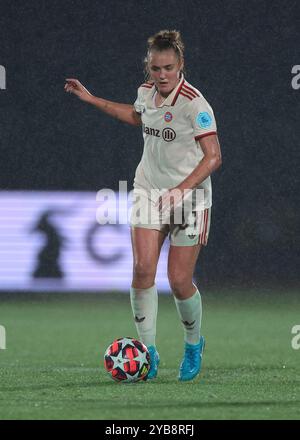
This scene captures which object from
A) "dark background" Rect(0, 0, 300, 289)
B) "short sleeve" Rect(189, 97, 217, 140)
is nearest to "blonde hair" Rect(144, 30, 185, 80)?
"short sleeve" Rect(189, 97, 217, 140)

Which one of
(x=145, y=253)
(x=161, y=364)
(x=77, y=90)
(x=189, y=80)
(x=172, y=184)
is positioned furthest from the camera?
(x=189, y=80)

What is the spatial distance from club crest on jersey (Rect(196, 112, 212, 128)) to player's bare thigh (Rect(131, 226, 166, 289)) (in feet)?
2.05

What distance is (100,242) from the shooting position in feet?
38.3

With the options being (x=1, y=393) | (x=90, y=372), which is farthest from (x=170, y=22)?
(x=1, y=393)

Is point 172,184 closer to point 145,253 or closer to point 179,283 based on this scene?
point 145,253

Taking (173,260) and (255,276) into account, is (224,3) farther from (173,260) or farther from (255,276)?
(173,260)

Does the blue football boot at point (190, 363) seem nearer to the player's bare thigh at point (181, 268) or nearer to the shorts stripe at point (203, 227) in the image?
the player's bare thigh at point (181, 268)

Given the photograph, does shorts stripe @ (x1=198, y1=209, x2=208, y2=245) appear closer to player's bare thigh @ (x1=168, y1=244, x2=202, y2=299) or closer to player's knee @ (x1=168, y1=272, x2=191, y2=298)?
player's bare thigh @ (x1=168, y1=244, x2=202, y2=299)

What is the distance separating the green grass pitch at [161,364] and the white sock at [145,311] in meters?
0.28

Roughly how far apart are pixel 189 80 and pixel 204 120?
641 cm

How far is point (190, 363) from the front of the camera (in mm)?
6277

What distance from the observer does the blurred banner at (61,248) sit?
11656 mm

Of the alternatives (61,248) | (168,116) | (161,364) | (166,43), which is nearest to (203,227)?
(168,116)

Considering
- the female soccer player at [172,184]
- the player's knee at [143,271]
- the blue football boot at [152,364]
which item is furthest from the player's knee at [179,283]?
the blue football boot at [152,364]
